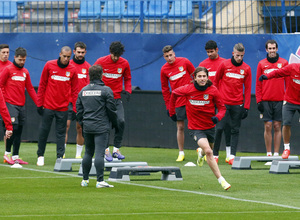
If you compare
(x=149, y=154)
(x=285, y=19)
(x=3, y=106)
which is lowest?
(x=149, y=154)

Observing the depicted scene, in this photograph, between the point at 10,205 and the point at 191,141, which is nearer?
the point at 10,205

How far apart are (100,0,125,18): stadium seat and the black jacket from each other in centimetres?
1003

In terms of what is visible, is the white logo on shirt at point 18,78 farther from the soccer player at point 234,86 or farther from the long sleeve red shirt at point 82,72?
the soccer player at point 234,86

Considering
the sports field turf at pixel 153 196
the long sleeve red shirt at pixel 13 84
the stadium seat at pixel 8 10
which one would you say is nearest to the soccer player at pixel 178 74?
the sports field turf at pixel 153 196

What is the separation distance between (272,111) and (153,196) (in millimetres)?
6171

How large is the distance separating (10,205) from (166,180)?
3717 mm

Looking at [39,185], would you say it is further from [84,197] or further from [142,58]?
[142,58]

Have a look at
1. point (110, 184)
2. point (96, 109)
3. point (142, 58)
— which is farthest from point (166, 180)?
point (142, 58)

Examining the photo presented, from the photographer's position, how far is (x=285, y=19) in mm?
20688

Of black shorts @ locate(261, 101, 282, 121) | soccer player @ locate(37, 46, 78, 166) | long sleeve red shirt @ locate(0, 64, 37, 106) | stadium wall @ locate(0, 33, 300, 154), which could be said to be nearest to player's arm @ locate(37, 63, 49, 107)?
soccer player @ locate(37, 46, 78, 166)

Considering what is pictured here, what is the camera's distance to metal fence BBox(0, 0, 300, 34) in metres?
20.7

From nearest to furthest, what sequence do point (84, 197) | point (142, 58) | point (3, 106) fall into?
point (84, 197), point (3, 106), point (142, 58)

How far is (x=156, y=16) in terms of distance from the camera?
21.1 meters

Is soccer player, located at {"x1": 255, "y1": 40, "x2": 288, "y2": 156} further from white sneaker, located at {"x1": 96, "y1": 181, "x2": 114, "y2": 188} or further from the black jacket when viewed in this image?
white sneaker, located at {"x1": 96, "y1": 181, "x2": 114, "y2": 188}
